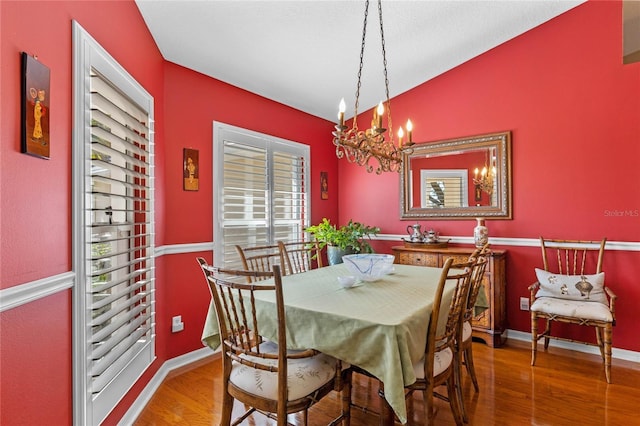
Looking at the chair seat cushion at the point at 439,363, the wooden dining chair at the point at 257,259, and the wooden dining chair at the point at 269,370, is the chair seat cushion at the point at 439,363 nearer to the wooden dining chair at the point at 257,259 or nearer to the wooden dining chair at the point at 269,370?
the wooden dining chair at the point at 269,370

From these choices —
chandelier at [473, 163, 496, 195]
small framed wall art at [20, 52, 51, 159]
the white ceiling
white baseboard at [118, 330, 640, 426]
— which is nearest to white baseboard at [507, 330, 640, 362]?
white baseboard at [118, 330, 640, 426]

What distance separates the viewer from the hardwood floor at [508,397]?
206cm

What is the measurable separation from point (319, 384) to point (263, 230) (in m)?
2.25

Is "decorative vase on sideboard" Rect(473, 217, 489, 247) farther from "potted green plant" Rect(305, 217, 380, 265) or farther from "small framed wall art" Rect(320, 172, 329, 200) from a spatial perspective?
"small framed wall art" Rect(320, 172, 329, 200)

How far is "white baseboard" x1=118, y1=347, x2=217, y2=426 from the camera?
202cm

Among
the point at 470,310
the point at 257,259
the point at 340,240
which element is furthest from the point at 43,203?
the point at 340,240

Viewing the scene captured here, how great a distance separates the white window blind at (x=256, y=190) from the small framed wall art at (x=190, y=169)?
207mm

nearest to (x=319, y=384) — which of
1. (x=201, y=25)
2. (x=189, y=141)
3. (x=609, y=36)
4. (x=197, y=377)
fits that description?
(x=197, y=377)

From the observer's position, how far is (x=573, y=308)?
105 inches

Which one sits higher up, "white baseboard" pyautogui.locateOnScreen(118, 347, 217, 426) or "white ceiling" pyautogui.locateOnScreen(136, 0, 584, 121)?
"white ceiling" pyautogui.locateOnScreen(136, 0, 584, 121)

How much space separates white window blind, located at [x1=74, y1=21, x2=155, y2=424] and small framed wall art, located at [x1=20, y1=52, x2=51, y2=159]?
21 centimetres

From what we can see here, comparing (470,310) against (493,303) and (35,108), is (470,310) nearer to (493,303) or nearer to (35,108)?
(493,303)

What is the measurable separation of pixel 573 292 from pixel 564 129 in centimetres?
152

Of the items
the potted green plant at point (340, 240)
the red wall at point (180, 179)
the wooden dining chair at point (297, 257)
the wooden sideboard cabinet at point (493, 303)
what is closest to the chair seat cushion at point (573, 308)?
the wooden sideboard cabinet at point (493, 303)
